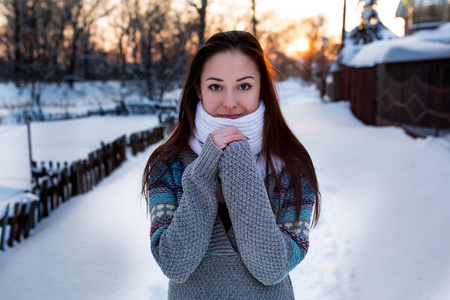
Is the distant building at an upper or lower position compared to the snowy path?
upper

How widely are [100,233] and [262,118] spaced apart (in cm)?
414

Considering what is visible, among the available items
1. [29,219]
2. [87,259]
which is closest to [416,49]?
[87,259]

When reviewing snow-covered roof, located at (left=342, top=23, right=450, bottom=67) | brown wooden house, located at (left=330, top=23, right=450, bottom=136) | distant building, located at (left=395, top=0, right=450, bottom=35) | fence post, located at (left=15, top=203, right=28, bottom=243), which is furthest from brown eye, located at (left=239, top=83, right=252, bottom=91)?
distant building, located at (left=395, top=0, right=450, bottom=35)

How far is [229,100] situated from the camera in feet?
4.72

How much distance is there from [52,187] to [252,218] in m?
5.94

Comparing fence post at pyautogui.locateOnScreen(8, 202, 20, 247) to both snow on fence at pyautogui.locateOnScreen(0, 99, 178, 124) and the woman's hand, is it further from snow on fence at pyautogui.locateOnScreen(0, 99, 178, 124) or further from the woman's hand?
snow on fence at pyautogui.locateOnScreen(0, 99, 178, 124)

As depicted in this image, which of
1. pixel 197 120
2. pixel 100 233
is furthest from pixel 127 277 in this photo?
pixel 197 120

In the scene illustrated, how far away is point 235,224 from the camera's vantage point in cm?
132

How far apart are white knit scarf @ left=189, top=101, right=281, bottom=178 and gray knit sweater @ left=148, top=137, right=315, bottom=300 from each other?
0.12 meters

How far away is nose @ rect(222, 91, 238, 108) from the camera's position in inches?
56.7

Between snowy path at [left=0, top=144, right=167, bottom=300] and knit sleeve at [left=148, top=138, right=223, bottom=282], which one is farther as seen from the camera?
snowy path at [left=0, top=144, right=167, bottom=300]

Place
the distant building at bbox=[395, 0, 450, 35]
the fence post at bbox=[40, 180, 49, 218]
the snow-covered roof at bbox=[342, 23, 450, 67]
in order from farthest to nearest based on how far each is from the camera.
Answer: the distant building at bbox=[395, 0, 450, 35] < the snow-covered roof at bbox=[342, 23, 450, 67] < the fence post at bbox=[40, 180, 49, 218]

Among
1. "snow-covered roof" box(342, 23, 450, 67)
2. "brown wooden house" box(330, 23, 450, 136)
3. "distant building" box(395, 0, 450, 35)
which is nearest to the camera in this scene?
"brown wooden house" box(330, 23, 450, 136)

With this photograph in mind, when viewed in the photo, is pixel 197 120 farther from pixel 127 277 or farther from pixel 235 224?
pixel 127 277
